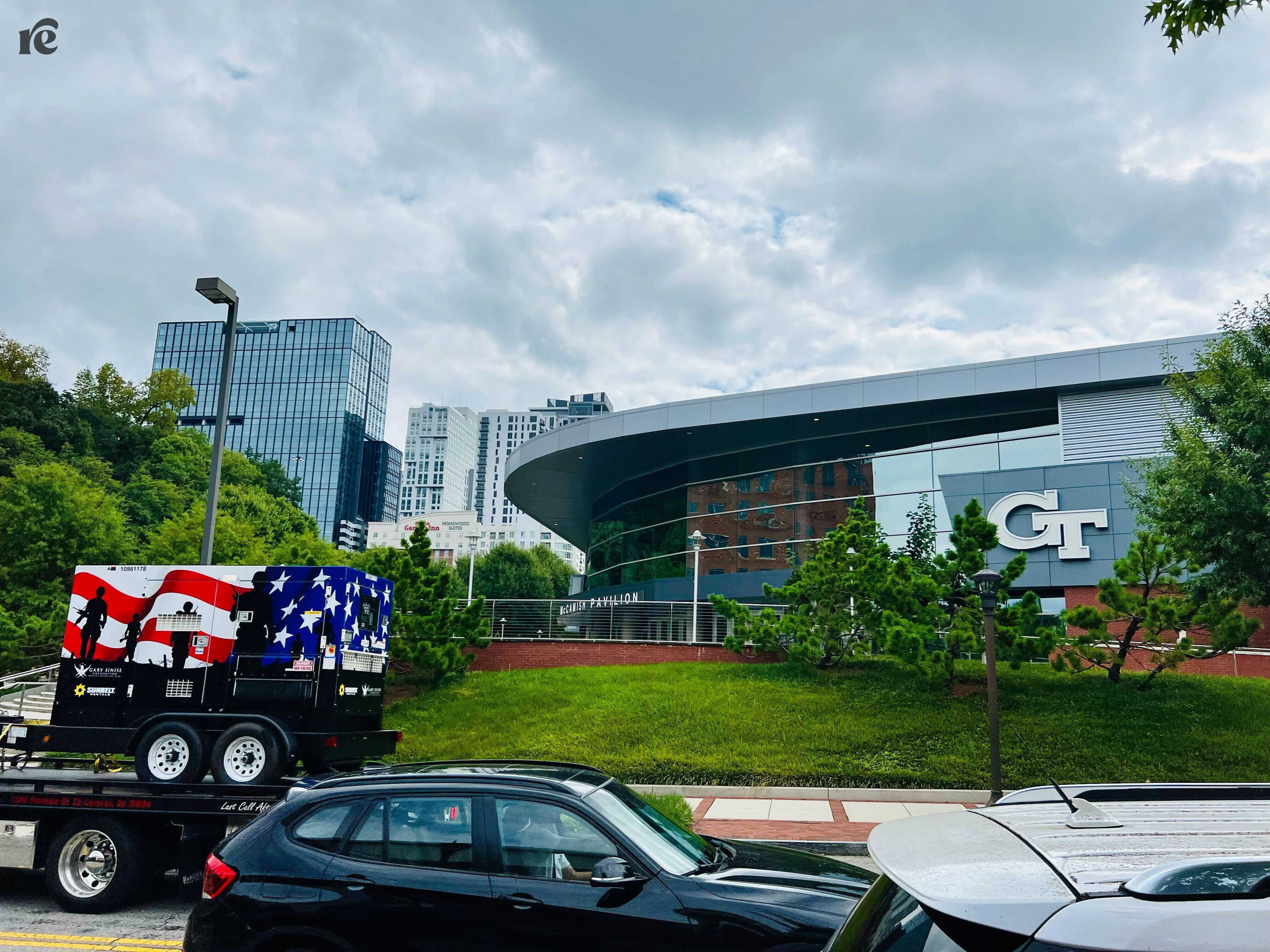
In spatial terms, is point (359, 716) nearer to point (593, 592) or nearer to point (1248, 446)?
point (1248, 446)

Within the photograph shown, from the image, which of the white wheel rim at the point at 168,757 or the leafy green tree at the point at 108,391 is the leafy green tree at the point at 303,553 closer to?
the white wheel rim at the point at 168,757

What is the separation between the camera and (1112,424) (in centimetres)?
3206

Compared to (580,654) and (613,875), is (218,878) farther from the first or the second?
(580,654)

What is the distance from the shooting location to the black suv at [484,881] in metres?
4.82

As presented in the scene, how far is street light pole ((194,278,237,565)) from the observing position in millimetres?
14977

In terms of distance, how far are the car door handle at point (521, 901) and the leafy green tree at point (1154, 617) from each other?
17.4 metres

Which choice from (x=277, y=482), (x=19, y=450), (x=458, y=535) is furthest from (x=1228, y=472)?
(x=458, y=535)

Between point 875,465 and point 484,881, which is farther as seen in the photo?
point 875,465

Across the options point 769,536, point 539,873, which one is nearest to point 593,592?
point 769,536

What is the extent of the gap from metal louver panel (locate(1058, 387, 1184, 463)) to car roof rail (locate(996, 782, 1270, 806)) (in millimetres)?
31438

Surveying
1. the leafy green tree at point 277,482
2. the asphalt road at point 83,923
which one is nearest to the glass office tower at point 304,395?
the leafy green tree at point 277,482

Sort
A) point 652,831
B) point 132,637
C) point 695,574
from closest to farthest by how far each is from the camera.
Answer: point 652,831, point 132,637, point 695,574

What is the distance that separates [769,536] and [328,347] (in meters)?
149

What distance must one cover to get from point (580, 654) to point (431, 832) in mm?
23267
